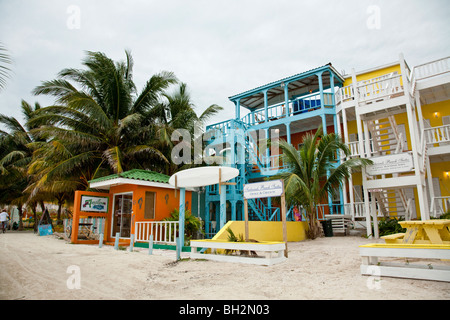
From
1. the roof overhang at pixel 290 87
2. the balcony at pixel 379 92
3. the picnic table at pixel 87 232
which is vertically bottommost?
the picnic table at pixel 87 232

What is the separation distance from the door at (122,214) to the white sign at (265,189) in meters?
6.17

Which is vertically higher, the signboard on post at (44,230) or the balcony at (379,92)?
the balcony at (379,92)

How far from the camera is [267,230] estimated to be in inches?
394

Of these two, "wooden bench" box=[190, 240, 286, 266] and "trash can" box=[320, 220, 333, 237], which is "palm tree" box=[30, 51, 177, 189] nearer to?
"wooden bench" box=[190, 240, 286, 266]

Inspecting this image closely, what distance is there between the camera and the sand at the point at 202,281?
3689 millimetres

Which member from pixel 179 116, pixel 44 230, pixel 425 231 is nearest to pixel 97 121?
pixel 179 116

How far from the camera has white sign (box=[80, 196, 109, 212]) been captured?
444 inches

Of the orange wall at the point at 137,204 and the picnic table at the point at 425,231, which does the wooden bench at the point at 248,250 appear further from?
the orange wall at the point at 137,204

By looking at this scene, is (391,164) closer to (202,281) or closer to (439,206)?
(439,206)

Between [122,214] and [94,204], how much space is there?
3.85 ft

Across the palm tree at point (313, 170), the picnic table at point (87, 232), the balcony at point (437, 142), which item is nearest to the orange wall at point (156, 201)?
the picnic table at point (87, 232)
